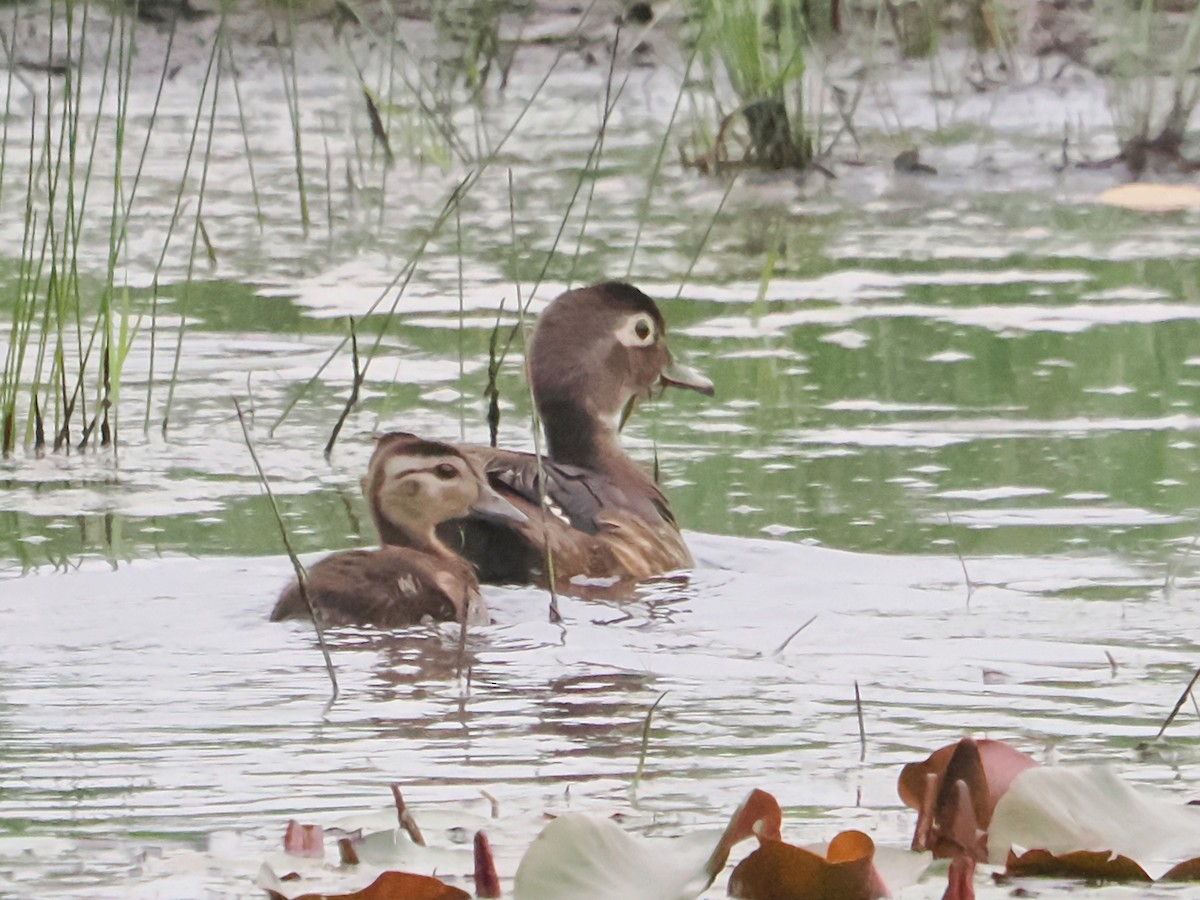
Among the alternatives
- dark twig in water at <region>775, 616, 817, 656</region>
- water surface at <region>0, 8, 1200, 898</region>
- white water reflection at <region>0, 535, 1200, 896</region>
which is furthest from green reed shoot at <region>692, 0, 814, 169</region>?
dark twig in water at <region>775, 616, 817, 656</region>

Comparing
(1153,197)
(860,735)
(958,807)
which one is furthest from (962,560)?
(1153,197)

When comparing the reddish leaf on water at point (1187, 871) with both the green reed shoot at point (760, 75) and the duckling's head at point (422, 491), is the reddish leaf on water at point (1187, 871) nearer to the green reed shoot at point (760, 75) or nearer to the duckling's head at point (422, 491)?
the duckling's head at point (422, 491)

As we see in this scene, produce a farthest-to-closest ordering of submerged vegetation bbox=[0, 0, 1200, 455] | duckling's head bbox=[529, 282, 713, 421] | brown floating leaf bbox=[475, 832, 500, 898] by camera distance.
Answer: submerged vegetation bbox=[0, 0, 1200, 455], duckling's head bbox=[529, 282, 713, 421], brown floating leaf bbox=[475, 832, 500, 898]

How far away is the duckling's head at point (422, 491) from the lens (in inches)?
201

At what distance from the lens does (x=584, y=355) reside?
19.4 feet

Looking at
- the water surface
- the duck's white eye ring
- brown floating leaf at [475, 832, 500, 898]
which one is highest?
brown floating leaf at [475, 832, 500, 898]

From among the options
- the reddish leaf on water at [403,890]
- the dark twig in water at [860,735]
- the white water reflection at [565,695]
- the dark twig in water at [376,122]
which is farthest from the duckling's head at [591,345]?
the reddish leaf on water at [403,890]

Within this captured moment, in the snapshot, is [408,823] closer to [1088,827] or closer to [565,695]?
[1088,827]

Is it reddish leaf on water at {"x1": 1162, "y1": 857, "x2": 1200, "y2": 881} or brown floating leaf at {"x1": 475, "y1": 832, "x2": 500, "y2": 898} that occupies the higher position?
brown floating leaf at {"x1": 475, "y1": 832, "x2": 500, "y2": 898}

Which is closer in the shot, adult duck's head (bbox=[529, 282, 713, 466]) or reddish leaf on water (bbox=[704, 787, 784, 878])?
reddish leaf on water (bbox=[704, 787, 784, 878])

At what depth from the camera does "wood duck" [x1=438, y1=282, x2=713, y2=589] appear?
17.3 feet

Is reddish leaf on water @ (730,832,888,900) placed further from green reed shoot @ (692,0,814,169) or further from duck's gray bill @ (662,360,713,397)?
green reed shoot @ (692,0,814,169)

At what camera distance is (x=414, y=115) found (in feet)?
37.4

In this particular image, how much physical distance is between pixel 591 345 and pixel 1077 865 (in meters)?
3.17
